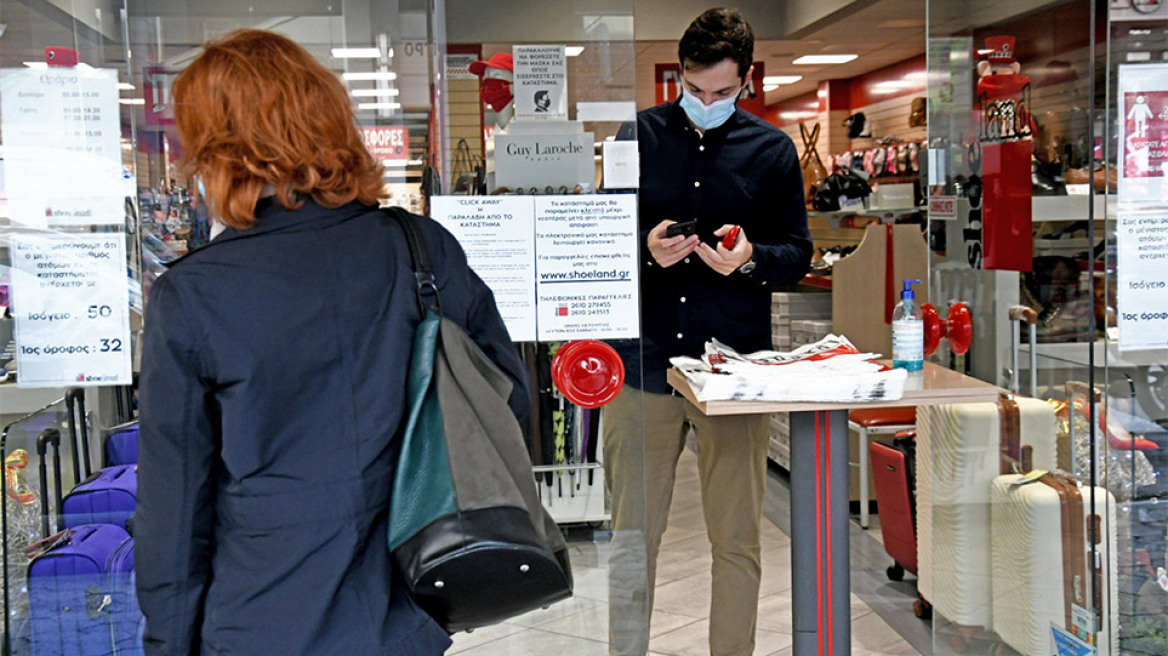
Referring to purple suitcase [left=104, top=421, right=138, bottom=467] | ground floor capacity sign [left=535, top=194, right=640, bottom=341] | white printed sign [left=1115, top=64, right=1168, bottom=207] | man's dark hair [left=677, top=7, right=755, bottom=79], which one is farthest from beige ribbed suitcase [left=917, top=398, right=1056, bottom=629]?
purple suitcase [left=104, top=421, right=138, bottom=467]

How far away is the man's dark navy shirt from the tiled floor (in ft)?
2.50

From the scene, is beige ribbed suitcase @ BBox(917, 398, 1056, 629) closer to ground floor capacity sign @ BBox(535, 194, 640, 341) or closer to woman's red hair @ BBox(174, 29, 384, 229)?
ground floor capacity sign @ BBox(535, 194, 640, 341)

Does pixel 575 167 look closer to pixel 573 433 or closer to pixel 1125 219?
pixel 573 433

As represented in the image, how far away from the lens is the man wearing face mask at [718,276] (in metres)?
3.09

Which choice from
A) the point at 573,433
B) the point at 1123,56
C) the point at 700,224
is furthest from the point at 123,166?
the point at 1123,56

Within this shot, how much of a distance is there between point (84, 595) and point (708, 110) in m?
1.88

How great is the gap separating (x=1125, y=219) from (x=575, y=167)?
1.28m

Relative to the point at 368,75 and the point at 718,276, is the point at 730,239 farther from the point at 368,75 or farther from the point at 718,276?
the point at 368,75

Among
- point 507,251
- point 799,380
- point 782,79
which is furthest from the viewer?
point 782,79

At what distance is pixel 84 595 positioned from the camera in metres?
2.41

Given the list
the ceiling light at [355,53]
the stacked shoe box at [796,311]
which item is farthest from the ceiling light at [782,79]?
the ceiling light at [355,53]

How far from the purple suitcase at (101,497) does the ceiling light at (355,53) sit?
92 cm

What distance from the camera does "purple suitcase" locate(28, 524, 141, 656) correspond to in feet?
7.89

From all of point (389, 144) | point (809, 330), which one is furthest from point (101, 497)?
point (809, 330)
